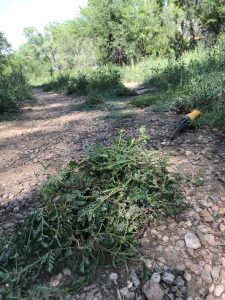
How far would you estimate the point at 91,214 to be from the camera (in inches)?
71.1

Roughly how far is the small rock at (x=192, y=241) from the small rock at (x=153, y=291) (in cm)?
38

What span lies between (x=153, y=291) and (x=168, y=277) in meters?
0.12

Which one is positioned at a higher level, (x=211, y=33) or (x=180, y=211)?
(x=180, y=211)

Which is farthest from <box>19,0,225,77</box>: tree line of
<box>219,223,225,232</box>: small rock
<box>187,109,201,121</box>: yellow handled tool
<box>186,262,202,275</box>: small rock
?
<box>186,262,202,275</box>: small rock

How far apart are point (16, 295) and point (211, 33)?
23.8 metres

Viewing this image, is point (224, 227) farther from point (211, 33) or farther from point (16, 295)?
point (211, 33)

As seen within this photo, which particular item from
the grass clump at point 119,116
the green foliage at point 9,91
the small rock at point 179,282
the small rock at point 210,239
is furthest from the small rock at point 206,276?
the green foliage at point 9,91

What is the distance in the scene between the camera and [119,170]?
2082 mm

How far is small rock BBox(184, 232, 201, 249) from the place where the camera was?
1851 millimetres

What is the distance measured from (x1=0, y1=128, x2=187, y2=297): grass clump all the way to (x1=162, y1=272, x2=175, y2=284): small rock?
0.21 m

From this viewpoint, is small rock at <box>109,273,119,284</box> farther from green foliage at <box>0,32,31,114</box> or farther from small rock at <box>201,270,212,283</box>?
green foliage at <box>0,32,31,114</box>

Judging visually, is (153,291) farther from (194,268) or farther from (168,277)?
(194,268)

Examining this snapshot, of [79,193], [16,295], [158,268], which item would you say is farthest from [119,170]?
[16,295]

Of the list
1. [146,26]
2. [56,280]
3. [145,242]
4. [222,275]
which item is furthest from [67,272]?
[146,26]
